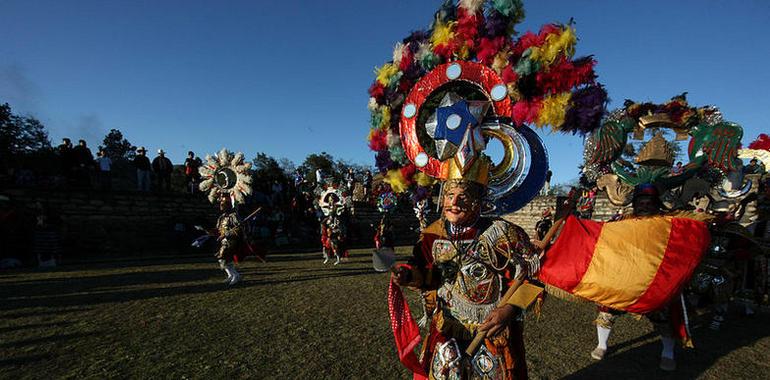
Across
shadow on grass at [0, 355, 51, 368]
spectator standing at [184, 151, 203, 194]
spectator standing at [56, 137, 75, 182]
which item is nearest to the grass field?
shadow on grass at [0, 355, 51, 368]

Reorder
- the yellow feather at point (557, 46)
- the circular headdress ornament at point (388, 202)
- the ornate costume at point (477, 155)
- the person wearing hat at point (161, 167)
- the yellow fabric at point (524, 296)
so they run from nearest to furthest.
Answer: the yellow fabric at point (524, 296), the ornate costume at point (477, 155), the yellow feather at point (557, 46), the circular headdress ornament at point (388, 202), the person wearing hat at point (161, 167)

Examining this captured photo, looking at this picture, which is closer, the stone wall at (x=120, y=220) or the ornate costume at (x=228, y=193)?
the ornate costume at (x=228, y=193)

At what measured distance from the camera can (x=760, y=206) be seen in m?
8.22

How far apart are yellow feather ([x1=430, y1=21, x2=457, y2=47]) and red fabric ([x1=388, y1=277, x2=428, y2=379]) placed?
261cm

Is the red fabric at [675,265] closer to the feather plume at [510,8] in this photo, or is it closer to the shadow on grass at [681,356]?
the shadow on grass at [681,356]

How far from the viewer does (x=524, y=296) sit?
220cm

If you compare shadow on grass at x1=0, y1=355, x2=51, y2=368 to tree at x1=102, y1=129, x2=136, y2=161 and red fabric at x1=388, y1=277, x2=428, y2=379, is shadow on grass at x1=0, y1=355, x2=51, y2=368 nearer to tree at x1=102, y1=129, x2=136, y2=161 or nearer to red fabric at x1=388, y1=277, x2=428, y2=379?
red fabric at x1=388, y1=277, x2=428, y2=379

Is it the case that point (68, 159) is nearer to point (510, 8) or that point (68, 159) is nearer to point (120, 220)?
point (120, 220)

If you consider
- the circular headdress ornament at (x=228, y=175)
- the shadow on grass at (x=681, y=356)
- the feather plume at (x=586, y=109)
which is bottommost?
the shadow on grass at (x=681, y=356)

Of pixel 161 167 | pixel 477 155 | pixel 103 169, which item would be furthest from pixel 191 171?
pixel 477 155

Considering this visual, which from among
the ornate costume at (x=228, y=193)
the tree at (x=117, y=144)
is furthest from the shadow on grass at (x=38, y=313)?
the tree at (x=117, y=144)

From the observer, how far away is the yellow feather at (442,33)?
12.2ft

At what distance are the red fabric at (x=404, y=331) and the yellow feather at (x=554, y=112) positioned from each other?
181 centimetres

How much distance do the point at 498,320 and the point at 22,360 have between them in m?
5.17
